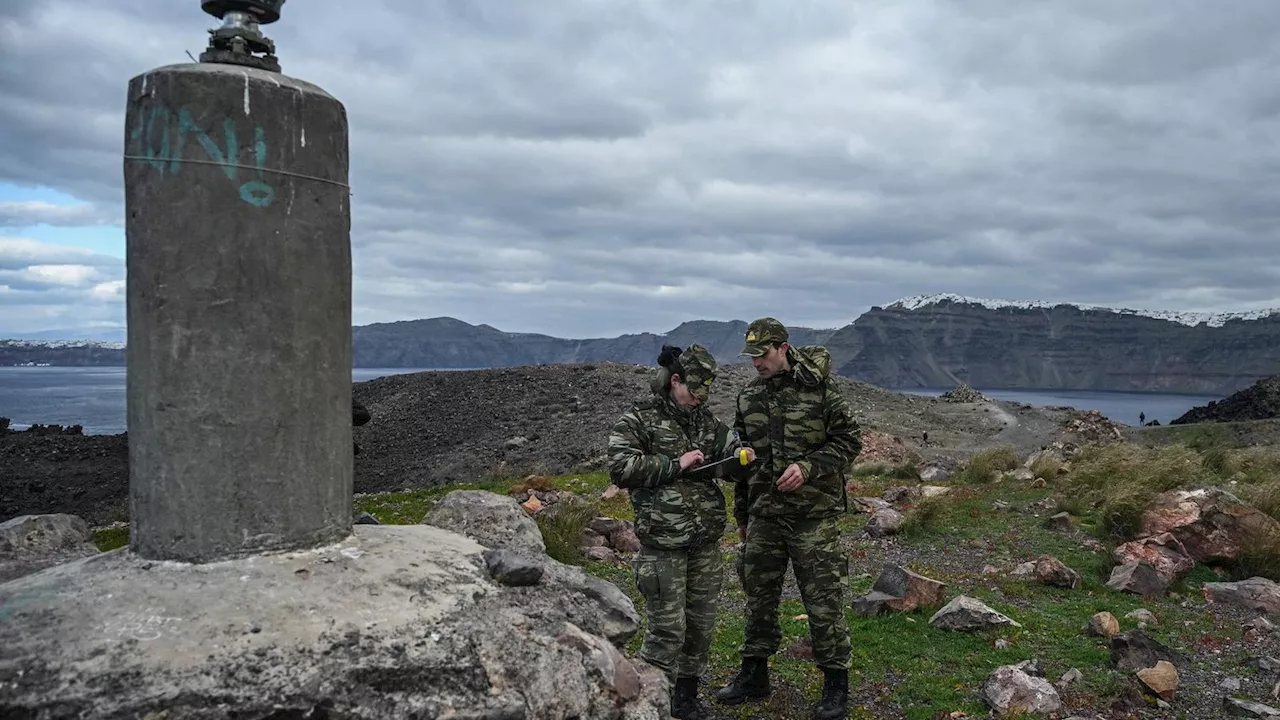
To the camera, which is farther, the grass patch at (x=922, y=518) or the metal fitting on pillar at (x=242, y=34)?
the grass patch at (x=922, y=518)

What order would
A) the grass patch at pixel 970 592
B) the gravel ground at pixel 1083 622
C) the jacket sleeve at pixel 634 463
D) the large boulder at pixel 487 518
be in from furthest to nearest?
the large boulder at pixel 487 518 → the grass patch at pixel 970 592 → the gravel ground at pixel 1083 622 → the jacket sleeve at pixel 634 463

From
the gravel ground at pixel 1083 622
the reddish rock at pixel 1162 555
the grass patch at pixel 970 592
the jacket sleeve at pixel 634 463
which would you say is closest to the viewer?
the jacket sleeve at pixel 634 463

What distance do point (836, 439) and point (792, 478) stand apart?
48cm

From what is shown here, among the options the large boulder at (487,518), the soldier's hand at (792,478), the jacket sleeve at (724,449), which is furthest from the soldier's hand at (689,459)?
the large boulder at (487,518)

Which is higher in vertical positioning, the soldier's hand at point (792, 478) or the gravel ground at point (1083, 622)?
the soldier's hand at point (792, 478)

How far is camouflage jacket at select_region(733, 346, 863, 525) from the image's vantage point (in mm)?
5227

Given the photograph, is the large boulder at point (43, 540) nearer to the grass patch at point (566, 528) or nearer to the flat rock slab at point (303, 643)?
the flat rock slab at point (303, 643)

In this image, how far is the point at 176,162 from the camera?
12.5 ft

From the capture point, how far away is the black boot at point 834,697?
205 inches

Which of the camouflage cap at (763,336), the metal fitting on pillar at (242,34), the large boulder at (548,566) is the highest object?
the metal fitting on pillar at (242,34)

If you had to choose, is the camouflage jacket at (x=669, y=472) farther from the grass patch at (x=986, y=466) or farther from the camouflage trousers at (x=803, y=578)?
the grass patch at (x=986, y=466)

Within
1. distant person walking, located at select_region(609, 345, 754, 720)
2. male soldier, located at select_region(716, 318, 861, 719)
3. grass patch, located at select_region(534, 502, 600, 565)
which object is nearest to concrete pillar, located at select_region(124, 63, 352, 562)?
distant person walking, located at select_region(609, 345, 754, 720)

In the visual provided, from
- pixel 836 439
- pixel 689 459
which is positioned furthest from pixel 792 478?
pixel 689 459

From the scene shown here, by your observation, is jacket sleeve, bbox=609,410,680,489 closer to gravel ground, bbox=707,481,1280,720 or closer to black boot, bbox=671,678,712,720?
black boot, bbox=671,678,712,720
